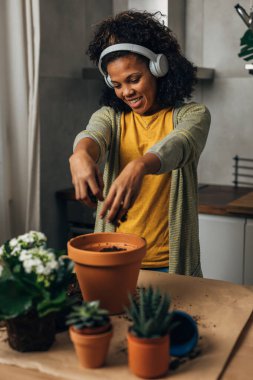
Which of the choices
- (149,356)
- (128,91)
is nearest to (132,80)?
(128,91)

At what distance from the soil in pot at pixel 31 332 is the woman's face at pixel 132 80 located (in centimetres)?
75

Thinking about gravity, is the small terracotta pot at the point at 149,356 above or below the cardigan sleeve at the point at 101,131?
below

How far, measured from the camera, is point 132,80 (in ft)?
4.82

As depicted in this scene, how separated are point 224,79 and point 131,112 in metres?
1.36

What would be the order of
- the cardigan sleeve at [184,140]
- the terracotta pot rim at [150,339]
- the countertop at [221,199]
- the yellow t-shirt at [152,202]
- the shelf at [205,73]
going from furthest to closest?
the shelf at [205,73] < the countertop at [221,199] < the yellow t-shirt at [152,202] < the cardigan sleeve at [184,140] < the terracotta pot rim at [150,339]

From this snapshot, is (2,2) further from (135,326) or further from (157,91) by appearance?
(135,326)

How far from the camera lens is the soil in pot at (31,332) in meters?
0.94

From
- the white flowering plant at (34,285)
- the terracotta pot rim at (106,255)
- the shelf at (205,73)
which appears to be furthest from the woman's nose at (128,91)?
the shelf at (205,73)

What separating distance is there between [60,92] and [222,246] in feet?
3.80

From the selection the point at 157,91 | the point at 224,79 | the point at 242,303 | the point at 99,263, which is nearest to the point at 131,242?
the point at 99,263

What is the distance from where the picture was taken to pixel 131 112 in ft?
5.35

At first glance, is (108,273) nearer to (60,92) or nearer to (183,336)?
(183,336)

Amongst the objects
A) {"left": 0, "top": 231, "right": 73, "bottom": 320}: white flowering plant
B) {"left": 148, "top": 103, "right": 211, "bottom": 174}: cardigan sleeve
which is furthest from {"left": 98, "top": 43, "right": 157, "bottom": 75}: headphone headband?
{"left": 0, "top": 231, "right": 73, "bottom": 320}: white flowering plant

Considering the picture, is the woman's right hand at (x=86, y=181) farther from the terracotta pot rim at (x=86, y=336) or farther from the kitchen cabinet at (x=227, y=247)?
the kitchen cabinet at (x=227, y=247)
